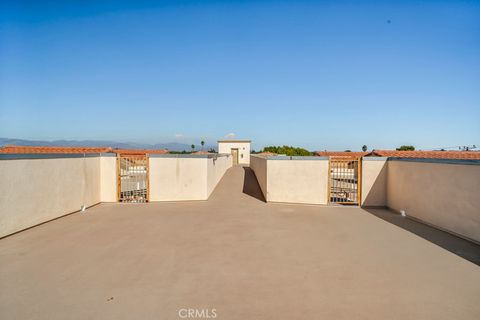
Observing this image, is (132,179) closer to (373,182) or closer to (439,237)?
(373,182)

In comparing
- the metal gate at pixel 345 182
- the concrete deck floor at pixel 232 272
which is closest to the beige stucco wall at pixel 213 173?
the concrete deck floor at pixel 232 272

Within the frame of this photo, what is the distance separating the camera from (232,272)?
3.96 meters

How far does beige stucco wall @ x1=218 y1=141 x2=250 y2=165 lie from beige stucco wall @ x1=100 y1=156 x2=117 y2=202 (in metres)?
25.1

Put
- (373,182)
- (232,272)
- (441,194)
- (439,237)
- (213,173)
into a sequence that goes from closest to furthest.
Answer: (232,272) → (439,237) → (441,194) → (373,182) → (213,173)

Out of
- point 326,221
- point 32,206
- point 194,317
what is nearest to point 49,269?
point 194,317

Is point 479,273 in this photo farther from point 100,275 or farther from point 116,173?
point 116,173

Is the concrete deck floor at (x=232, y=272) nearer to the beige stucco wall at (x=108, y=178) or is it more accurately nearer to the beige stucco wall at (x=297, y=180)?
the beige stucco wall at (x=297, y=180)

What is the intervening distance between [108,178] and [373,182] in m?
10.8

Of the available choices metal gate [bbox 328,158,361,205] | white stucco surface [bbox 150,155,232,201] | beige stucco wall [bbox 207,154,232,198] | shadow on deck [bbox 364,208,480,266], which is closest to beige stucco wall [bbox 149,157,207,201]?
white stucco surface [bbox 150,155,232,201]

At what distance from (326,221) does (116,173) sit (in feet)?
26.9

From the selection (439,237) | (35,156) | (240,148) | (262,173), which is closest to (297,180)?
(262,173)

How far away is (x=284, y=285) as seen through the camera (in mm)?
3568

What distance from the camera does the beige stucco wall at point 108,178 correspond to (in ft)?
31.7

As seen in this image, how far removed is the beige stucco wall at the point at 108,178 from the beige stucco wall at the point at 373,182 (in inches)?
396
